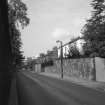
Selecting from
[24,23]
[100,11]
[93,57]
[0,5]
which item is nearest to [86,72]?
[93,57]

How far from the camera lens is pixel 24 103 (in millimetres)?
11586

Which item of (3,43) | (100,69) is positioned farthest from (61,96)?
(100,69)

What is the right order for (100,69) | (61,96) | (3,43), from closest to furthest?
(3,43), (61,96), (100,69)

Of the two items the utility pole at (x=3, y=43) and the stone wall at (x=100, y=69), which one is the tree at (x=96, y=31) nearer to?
the stone wall at (x=100, y=69)

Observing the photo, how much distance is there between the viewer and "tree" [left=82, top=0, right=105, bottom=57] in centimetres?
3030

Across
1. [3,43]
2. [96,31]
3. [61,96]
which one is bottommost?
[61,96]

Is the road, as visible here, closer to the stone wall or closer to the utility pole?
the utility pole

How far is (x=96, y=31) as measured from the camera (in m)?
30.5

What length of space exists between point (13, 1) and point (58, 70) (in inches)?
1686

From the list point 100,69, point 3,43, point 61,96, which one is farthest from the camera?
point 100,69

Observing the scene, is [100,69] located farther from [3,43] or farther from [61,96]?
[3,43]

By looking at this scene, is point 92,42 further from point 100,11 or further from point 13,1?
point 13,1

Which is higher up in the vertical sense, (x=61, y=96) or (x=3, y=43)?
(x=3, y=43)

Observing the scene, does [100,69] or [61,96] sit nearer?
[61,96]
